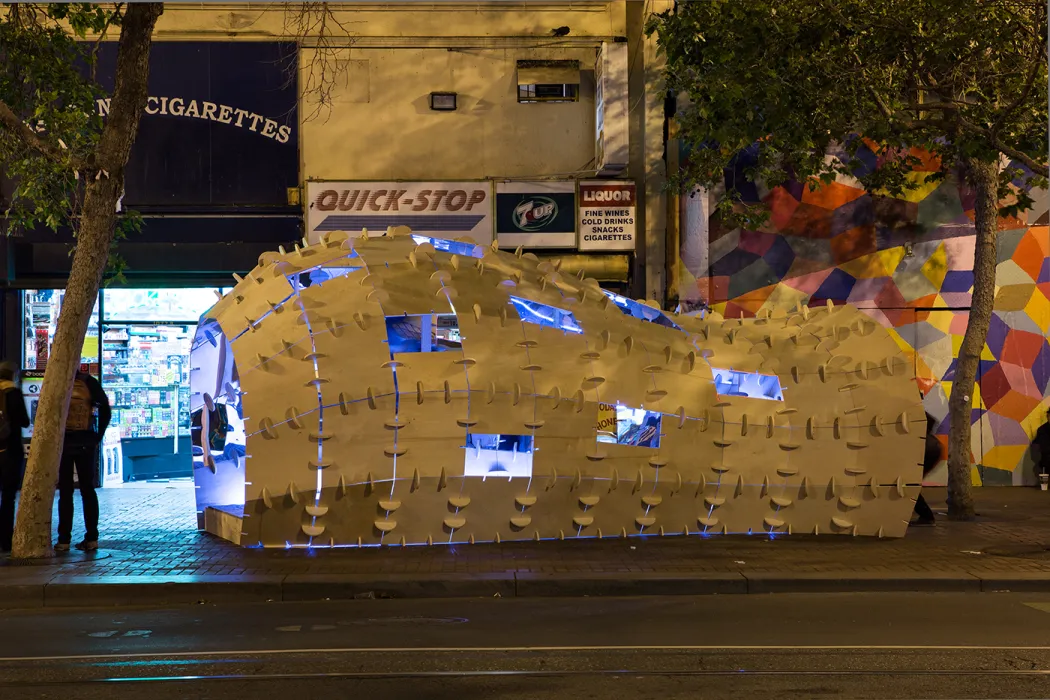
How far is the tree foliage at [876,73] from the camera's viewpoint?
10477 millimetres

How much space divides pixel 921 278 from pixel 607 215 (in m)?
4.82

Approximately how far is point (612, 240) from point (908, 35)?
20.1 feet

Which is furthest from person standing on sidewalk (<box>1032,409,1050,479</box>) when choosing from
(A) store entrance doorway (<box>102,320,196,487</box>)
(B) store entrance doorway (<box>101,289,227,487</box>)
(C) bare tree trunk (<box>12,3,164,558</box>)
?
(C) bare tree trunk (<box>12,3,164,558</box>)

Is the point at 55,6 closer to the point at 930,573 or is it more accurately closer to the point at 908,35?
the point at 908,35

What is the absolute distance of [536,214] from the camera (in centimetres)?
1616

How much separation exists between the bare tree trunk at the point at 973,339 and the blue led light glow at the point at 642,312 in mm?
3810

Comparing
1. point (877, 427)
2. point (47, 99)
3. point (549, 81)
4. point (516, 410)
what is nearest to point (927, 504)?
point (877, 427)

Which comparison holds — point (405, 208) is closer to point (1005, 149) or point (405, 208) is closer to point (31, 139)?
point (31, 139)

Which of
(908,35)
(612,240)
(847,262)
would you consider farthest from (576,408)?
(847,262)

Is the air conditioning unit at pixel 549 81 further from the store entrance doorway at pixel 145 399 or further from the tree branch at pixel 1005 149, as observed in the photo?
the tree branch at pixel 1005 149

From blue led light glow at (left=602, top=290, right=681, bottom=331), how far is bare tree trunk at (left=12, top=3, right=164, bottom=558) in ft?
16.2

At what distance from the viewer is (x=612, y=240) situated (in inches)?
633

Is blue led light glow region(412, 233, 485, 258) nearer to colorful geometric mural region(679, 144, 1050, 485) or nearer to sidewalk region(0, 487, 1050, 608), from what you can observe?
sidewalk region(0, 487, 1050, 608)

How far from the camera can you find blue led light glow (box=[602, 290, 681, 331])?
11.0 metres
